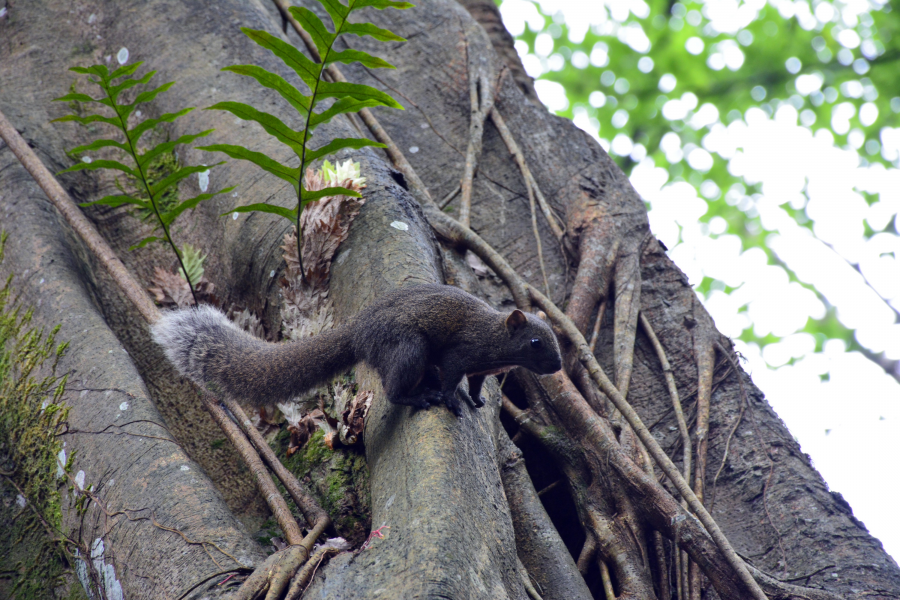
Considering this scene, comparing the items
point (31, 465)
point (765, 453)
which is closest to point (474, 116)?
point (765, 453)

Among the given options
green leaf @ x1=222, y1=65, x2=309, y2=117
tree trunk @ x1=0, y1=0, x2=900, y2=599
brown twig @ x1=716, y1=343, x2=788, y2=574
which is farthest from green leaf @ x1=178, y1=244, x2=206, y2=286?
brown twig @ x1=716, y1=343, x2=788, y2=574

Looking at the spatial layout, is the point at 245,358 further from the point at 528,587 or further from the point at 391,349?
the point at 528,587

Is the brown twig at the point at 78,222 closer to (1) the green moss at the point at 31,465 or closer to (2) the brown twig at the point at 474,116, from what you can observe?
(1) the green moss at the point at 31,465

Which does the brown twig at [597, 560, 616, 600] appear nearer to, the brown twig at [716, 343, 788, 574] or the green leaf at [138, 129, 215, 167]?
the brown twig at [716, 343, 788, 574]

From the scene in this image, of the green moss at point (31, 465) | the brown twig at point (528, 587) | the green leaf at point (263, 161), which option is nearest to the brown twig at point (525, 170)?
the green leaf at point (263, 161)

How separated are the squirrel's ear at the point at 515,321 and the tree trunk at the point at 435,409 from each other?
414 millimetres

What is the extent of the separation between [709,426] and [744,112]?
6.37 m

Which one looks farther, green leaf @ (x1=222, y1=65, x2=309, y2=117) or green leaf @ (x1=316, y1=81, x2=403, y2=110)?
green leaf @ (x1=316, y1=81, x2=403, y2=110)

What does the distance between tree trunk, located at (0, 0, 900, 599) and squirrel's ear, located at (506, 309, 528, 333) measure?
414 millimetres

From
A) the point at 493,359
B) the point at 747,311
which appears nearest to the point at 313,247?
the point at 493,359

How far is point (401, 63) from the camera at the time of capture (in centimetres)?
554

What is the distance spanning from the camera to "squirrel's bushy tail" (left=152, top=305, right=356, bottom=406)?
2.85 meters

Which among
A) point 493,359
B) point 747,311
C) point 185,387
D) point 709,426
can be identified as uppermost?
point 747,311

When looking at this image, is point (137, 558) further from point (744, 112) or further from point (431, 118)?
point (744, 112)
